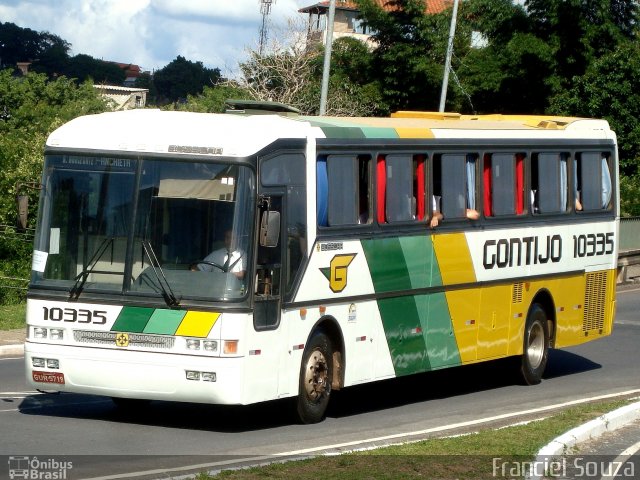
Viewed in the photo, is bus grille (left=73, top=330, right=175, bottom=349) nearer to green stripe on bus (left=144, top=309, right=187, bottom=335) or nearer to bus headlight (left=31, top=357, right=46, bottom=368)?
green stripe on bus (left=144, top=309, right=187, bottom=335)

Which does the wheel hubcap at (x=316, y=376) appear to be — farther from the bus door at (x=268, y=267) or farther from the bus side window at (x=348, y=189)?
the bus side window at (x=348, y=189)

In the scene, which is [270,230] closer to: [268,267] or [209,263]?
[268,267]

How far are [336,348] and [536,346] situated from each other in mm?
5105

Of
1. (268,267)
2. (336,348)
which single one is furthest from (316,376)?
(268,267)

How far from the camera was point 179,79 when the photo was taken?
156 m

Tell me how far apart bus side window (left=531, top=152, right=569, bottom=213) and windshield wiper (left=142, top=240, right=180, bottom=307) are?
6813 millimetres

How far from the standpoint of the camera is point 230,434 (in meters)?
12.3

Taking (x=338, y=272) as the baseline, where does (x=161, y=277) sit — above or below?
below

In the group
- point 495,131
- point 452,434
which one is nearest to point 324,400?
point 452,434

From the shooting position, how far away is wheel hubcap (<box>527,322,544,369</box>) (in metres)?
17.7

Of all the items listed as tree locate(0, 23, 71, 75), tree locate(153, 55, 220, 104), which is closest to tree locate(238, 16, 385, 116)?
tree locate(153, 55, 220, 104)

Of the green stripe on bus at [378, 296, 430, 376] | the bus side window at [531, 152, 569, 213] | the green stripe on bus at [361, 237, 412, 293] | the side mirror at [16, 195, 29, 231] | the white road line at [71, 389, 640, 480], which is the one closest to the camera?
the white road line at [71, 389, 640, 480]

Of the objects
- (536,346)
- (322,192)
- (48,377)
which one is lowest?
(48,377)

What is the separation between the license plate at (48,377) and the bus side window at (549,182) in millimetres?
7569
